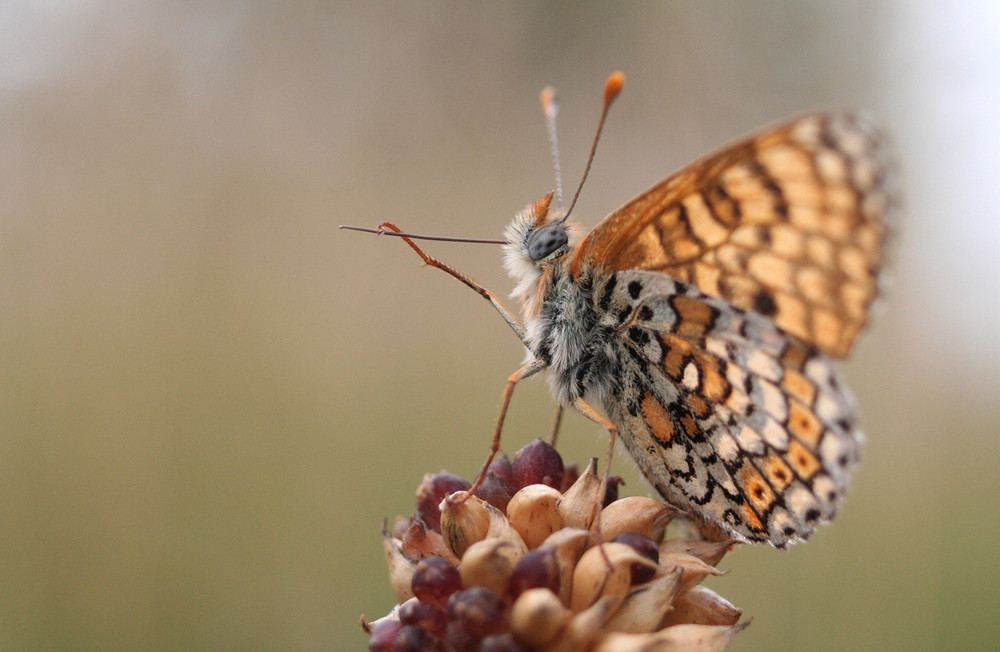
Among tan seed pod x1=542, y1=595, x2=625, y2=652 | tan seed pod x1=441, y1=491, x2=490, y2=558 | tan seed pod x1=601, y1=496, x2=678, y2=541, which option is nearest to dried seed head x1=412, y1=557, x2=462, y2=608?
tan seed pod x1=441, y1=491, x2=490, y2=558

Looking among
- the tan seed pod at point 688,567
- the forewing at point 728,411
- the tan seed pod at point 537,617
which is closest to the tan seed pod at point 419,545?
the tan seed pod at point 537,617

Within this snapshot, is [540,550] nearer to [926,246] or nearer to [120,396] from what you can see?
[120,396]

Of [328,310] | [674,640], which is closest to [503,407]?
[674,640]

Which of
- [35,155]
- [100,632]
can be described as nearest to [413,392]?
[100,632]

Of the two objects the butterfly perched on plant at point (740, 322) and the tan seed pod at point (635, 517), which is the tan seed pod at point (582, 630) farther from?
the butterfly perched on plant at point (740, 322)

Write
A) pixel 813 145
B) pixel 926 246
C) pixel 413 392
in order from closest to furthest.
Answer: pixel 813 145 → pixel 413 392 → pixel 926 246
